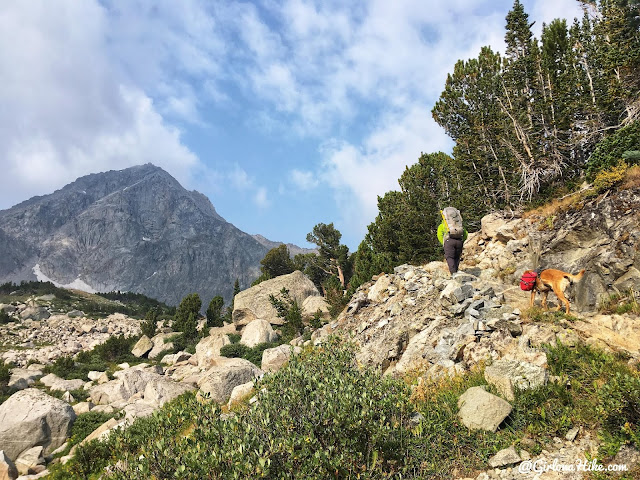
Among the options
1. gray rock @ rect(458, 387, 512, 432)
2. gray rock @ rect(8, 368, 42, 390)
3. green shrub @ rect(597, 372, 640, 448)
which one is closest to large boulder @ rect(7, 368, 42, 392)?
gray rock @ rect(8, 368, 42, 390)

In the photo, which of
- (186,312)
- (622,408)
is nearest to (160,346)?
(186,312)

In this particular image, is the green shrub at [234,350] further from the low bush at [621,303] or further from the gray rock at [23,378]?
the low bush at [621,303]

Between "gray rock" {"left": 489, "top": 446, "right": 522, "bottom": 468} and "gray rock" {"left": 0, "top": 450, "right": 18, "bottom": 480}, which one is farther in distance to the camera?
"gray rock" {"left": 0, "top": 450, "right": 18, "bottom": 480}

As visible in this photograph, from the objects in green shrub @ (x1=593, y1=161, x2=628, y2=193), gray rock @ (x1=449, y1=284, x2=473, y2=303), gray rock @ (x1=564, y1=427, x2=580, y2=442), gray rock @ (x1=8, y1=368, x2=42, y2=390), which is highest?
green shrub @ (x1=593, y1=161, x2=628, y2=193)

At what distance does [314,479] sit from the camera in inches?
155

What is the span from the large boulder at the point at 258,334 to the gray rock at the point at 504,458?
21.2 m

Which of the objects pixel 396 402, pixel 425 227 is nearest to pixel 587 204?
pixel 425 227

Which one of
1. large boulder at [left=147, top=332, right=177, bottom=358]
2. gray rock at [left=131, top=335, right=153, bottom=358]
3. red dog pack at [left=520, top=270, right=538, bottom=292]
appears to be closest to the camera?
red dog pack at [left=520, top=270, right=538, bottom=292]

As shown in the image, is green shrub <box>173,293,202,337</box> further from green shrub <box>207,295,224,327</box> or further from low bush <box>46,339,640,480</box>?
low bush <box>46,339,640,480</box>

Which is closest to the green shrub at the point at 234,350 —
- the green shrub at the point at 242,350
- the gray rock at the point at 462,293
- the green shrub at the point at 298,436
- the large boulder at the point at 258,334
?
the green shrub at the point at 242,350

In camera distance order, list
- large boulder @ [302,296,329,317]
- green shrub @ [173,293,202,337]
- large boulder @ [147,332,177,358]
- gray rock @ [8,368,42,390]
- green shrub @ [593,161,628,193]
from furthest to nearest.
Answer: green shrub @ [173,293,202,337], large boulder @ [147,332,177,358], large boulder @ [302,296,329,317], gray rock @ [8,368,42,390], green shrub @ [593,161,628,193]

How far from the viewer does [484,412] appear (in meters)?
5.34

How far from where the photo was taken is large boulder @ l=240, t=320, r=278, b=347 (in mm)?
24969

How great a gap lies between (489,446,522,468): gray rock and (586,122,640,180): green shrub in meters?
14.7
